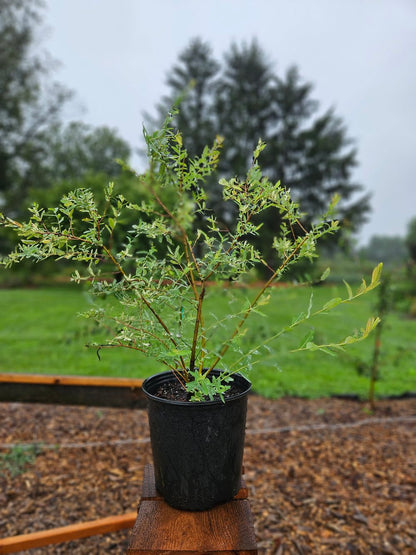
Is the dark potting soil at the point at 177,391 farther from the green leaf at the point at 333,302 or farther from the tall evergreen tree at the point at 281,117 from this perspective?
the tall evergreen tree at the point at 281,117

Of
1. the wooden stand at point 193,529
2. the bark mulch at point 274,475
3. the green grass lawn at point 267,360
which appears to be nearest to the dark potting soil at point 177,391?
the wooden stand at point 193,529

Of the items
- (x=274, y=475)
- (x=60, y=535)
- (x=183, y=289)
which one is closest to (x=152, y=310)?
(x=183, y=289)

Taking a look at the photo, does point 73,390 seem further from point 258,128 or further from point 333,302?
point 258,128

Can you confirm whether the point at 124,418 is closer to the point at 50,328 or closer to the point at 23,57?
the point at 50,328

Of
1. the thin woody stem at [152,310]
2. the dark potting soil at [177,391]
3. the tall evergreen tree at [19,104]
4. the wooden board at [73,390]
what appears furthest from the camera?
the tall evergreen tree at [19,104]

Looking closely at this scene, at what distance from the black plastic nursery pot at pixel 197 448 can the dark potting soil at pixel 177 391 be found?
0.21 ft

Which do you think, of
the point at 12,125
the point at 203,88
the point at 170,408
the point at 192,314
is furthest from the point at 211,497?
the point at 203,88

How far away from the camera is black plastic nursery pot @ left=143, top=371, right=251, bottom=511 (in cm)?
101

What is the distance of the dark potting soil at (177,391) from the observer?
3.66ft

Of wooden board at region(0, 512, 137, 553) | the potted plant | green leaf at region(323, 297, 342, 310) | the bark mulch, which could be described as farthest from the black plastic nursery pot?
the bark mulch

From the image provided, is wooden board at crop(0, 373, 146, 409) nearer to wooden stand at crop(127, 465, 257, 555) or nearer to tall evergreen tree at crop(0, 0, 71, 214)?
wooden stand at crop(127, 465, 257, 555)

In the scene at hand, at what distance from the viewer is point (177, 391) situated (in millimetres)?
1175

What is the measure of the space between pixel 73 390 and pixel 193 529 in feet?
4.43

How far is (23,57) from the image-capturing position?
1538 centimetres
